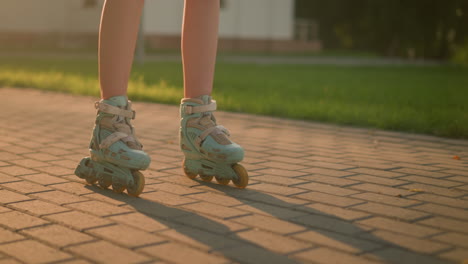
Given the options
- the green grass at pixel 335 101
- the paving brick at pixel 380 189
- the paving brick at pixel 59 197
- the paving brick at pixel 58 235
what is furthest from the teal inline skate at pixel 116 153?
the green grass at pixel 335 101

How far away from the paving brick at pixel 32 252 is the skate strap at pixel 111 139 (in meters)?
0.81

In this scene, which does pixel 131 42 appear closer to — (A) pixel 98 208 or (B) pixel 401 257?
(A) pixel 98 208

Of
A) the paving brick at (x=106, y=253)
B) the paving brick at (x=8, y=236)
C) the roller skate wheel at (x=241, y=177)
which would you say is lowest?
the paving brick at (x=8, y=236)

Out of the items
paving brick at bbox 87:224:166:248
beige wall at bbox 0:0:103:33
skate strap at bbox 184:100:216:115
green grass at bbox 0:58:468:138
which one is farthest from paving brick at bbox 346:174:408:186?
beige wall at bbox 0:0:103:33

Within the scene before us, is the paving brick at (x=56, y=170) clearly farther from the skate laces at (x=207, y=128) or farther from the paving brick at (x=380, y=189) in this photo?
the paving brick at (x=380, y=189)

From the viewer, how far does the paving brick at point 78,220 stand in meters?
2.52

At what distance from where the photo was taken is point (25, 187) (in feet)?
10.4

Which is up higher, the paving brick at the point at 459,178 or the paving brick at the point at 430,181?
the paving brick at the point at 459,178

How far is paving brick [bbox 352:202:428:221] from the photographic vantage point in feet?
8.96

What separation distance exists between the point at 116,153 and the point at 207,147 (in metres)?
0.44

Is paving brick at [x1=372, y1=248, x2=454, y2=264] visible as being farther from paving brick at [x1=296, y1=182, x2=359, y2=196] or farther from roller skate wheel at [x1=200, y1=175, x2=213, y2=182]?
roller skate wheel at [x1=200, y1=175, x2=213, y2=182]

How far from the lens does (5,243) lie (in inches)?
90.4

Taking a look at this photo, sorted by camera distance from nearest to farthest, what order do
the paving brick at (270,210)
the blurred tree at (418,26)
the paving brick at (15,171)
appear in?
the paving brick at (270,210) → the paving brick at (15,171) → the blurred tree at (418,26)

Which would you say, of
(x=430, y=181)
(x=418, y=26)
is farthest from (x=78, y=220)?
(x=418, y=26)
